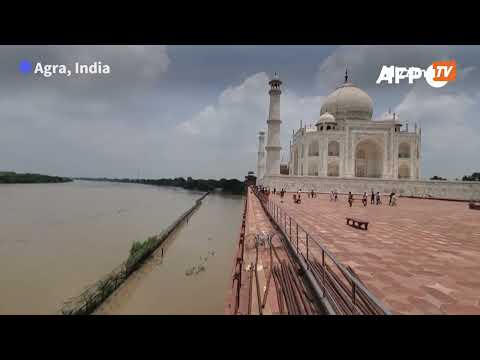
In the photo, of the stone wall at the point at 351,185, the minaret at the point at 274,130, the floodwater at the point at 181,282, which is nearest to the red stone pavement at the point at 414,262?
the floodwater at the point at 181,282

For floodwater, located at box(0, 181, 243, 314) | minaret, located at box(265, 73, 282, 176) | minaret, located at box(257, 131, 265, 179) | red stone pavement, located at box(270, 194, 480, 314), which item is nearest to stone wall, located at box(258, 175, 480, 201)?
minaret, located at box(265, 73, 282, 176)

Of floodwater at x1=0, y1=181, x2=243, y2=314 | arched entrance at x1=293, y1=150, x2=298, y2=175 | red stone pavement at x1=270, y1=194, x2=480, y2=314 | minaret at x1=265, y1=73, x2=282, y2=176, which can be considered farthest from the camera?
arched entrance at x1=293, y1=150, x2=298, y2=175

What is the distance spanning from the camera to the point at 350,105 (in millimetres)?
30156

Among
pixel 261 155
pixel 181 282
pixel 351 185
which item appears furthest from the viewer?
pixel 261 155

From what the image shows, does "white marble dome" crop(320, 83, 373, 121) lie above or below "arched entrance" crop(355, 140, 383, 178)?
above

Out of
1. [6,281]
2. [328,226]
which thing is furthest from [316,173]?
[6,281]

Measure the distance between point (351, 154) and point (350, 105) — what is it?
776 cm

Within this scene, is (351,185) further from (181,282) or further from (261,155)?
(261,155)

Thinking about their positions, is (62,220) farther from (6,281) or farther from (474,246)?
(474,246)

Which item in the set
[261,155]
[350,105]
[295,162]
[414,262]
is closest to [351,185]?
[295,162]

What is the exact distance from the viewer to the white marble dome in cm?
3002

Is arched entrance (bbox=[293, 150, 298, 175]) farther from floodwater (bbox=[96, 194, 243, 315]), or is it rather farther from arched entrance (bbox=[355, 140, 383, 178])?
floodwater (bbox=[96, 194, 243, 315])
